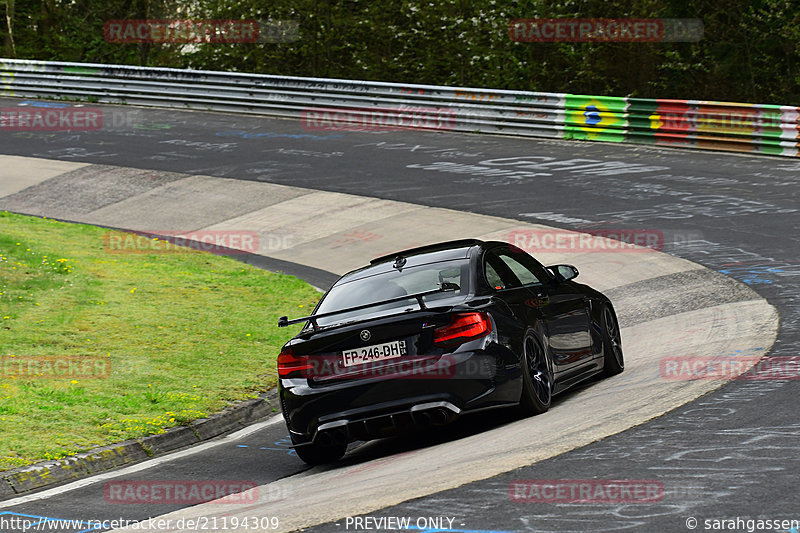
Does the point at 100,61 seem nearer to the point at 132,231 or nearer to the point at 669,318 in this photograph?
the point at 132,231

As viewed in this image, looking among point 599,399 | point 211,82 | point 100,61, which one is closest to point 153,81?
point 211,82

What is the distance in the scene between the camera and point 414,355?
749 centimetres

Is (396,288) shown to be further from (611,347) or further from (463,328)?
(611,347)

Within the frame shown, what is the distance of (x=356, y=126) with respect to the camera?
27984 mm

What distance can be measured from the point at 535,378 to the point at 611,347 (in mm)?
1767

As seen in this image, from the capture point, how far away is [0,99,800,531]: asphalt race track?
5656 mm

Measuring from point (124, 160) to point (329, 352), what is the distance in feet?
60.6

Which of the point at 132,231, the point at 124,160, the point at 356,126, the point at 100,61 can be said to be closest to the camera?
the point at 132,231

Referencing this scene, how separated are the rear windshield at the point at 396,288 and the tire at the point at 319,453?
2.86ft

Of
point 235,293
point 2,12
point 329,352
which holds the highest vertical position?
point 2,12

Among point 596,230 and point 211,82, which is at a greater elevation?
point 211,82

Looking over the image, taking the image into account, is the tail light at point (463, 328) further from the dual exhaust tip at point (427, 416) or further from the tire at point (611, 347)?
the tire at point (611, 347)

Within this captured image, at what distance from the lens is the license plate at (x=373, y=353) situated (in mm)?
7520

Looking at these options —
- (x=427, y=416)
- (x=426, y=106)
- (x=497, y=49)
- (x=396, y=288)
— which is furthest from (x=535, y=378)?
(x=497, y=49)
